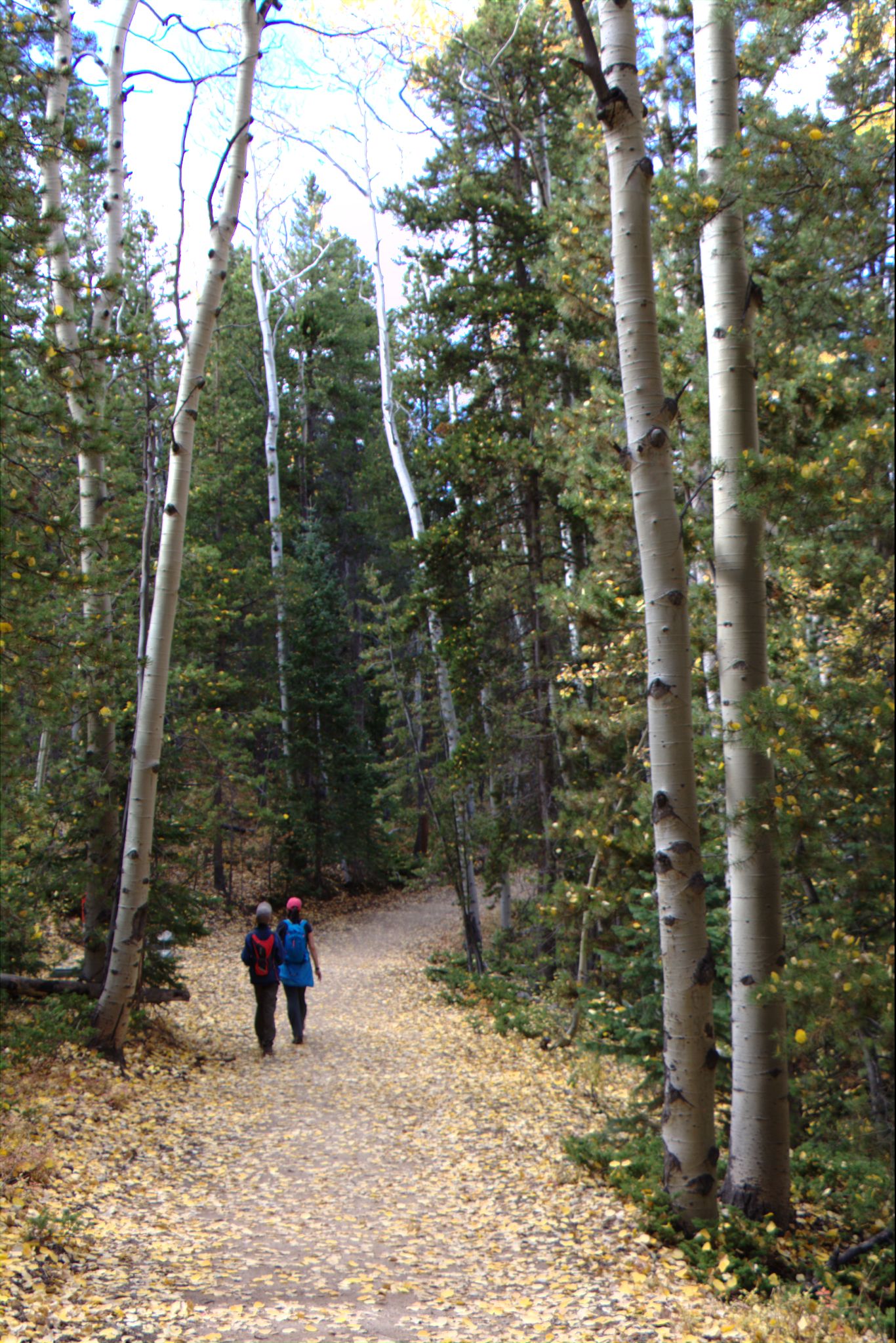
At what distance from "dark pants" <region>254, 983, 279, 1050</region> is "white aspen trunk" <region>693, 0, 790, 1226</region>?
17.7 ft

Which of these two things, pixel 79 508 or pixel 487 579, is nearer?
pixel 79 508

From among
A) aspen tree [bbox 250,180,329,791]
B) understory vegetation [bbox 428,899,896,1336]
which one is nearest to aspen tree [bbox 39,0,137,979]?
understory vegetation [bbox 428,899,896,1336]

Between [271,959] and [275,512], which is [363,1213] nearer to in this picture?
[271,959]

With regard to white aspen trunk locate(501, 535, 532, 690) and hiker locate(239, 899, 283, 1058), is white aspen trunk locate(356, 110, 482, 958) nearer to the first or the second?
white aspen trunk locate(501, 535, 532, 690)

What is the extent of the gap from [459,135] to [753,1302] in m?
15.1

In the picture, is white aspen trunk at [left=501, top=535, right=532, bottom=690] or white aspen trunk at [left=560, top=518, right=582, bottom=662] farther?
white aspen trunk at [left=501, top=535, right=532, bottom=690]

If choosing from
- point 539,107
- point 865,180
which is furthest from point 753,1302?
point 539,107

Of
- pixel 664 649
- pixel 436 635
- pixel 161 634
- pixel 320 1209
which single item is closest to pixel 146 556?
pixel 161 634

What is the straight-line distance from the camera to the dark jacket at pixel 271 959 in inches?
371

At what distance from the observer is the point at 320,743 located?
70.1 ft

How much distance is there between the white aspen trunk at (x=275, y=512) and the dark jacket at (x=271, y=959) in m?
9.97

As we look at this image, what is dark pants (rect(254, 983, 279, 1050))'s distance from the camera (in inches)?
372

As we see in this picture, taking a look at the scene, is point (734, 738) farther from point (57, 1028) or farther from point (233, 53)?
point (233, 53)

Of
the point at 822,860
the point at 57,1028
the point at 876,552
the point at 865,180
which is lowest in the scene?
the point at 57,1028
